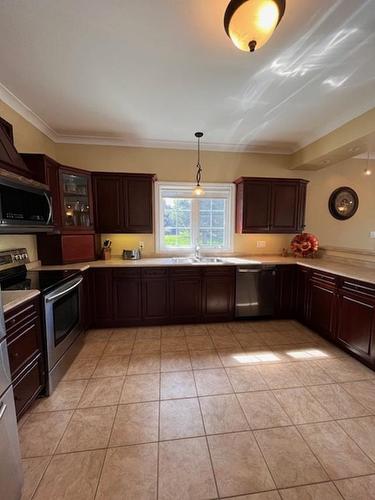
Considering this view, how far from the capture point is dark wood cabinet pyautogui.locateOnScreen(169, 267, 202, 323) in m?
3.14

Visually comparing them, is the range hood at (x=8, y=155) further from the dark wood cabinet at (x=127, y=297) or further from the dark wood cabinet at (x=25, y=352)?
the dark wood cabinet at (x=127, y=297)

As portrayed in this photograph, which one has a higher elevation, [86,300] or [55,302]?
[55,302]

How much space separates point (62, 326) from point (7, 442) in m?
1.19

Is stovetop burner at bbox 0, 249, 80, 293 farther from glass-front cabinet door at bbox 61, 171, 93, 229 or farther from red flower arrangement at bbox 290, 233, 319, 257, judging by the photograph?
red flower arrangement at bbox 290, 233, 319, 257

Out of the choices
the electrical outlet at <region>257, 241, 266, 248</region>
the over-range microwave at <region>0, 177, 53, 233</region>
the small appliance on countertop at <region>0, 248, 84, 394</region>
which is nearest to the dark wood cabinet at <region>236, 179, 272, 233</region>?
the electrical outlet at <region>257, 241, 266, 248</region>

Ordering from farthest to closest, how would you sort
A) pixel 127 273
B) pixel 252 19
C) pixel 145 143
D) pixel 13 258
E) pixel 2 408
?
pixel 145 143, pixel 127 273, pixel 13 258, pixel 252 19, pixel 2 408

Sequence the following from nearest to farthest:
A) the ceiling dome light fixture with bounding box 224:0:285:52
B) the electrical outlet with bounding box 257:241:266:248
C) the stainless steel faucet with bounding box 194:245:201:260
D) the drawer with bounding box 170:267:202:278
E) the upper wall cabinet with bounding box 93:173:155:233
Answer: the ceiling dome light fixture with bounding box 224:0:285:52 < the drawer with bounding box 170:267:202:278 < the upper wall cabinet with bounding box 93:173:155:233 < the stainless steel faucet with bounding box 194:245:201:260 < the electrical outlet with bounding box 257:241:266:248

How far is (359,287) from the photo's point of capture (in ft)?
7.67

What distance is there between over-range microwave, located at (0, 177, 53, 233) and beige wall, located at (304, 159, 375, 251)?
4.04 meters

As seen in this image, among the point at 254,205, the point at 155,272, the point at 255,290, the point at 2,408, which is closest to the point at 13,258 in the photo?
the point at 155,272

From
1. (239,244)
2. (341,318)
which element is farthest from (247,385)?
(239,244)

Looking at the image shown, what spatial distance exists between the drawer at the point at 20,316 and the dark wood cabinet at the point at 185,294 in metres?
1.69

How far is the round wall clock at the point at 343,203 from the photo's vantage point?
398 cm

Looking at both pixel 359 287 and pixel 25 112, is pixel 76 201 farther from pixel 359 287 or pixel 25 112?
pixel 359 287
